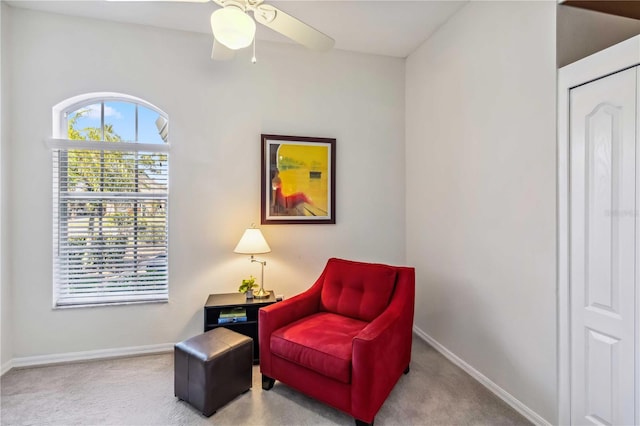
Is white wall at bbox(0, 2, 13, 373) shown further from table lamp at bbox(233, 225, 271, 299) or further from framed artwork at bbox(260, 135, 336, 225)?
framed artwork at bbox(260, 135, 336, 225)

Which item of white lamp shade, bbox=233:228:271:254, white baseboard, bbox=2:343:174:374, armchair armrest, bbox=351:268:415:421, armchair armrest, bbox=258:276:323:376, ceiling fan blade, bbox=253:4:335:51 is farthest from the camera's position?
white lamp shade, bbox=233:228:271:254

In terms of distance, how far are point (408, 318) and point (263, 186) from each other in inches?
68.6

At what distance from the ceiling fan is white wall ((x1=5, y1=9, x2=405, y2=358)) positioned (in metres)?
0.92

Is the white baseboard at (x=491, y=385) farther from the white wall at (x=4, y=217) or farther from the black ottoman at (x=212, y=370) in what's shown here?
the white wall at (x=4, y=217)

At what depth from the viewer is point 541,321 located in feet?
6.11

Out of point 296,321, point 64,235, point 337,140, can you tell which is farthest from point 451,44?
point 64,235

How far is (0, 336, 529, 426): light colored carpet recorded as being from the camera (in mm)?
1910

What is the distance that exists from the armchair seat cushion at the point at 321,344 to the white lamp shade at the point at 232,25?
5.71 ft

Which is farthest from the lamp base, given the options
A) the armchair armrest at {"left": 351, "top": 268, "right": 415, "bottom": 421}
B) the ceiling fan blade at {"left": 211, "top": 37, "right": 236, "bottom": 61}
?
the ceiling fan blade at {"left": 211, "top": 37, "right": 236, "bottom": 61}

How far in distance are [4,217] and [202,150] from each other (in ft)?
5.22

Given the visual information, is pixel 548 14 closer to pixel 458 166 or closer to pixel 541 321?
pixel 458 166

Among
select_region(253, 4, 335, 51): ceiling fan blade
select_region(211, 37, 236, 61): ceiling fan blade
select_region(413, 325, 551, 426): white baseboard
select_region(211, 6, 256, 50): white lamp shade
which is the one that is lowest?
select_region(413, 325, 551, 426): white baseboard

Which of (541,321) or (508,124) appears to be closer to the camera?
(541,321)

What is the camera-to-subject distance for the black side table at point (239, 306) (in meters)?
2.58
